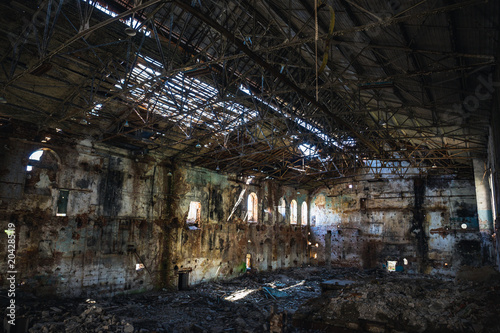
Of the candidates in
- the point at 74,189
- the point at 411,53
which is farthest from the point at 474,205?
the point at 74,189

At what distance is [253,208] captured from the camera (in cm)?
2409

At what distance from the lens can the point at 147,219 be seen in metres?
16.5

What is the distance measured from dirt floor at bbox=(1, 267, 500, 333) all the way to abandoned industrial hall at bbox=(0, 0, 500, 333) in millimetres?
74

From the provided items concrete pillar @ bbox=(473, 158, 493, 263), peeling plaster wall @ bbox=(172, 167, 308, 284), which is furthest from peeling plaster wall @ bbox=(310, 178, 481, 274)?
concrete pillar @ bbox=(473, 158, 493, 263)

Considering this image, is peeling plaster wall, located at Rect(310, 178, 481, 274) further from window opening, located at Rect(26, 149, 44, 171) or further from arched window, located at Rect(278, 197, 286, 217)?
window opening, located at Rect(26, 149, 44, 171)

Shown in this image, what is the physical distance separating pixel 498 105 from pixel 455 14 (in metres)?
3.81

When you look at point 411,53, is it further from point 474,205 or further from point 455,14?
point 474,205

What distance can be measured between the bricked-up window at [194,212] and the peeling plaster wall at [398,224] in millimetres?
13401

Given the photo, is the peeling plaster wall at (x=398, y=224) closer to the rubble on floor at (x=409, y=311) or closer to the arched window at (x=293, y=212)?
the arched window at (x=293, y=212)

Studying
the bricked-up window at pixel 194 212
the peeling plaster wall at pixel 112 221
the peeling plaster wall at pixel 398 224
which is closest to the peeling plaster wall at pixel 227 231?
the peeling plaster wall at pixel 112 221

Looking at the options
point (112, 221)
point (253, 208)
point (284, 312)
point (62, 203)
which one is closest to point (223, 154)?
point (253, 208)

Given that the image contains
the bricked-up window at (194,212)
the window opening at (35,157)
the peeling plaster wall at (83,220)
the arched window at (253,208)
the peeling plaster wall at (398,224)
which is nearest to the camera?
the peeling plaster wall at (83,220)

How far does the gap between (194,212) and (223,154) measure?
4.25 meters

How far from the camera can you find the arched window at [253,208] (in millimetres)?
23781
